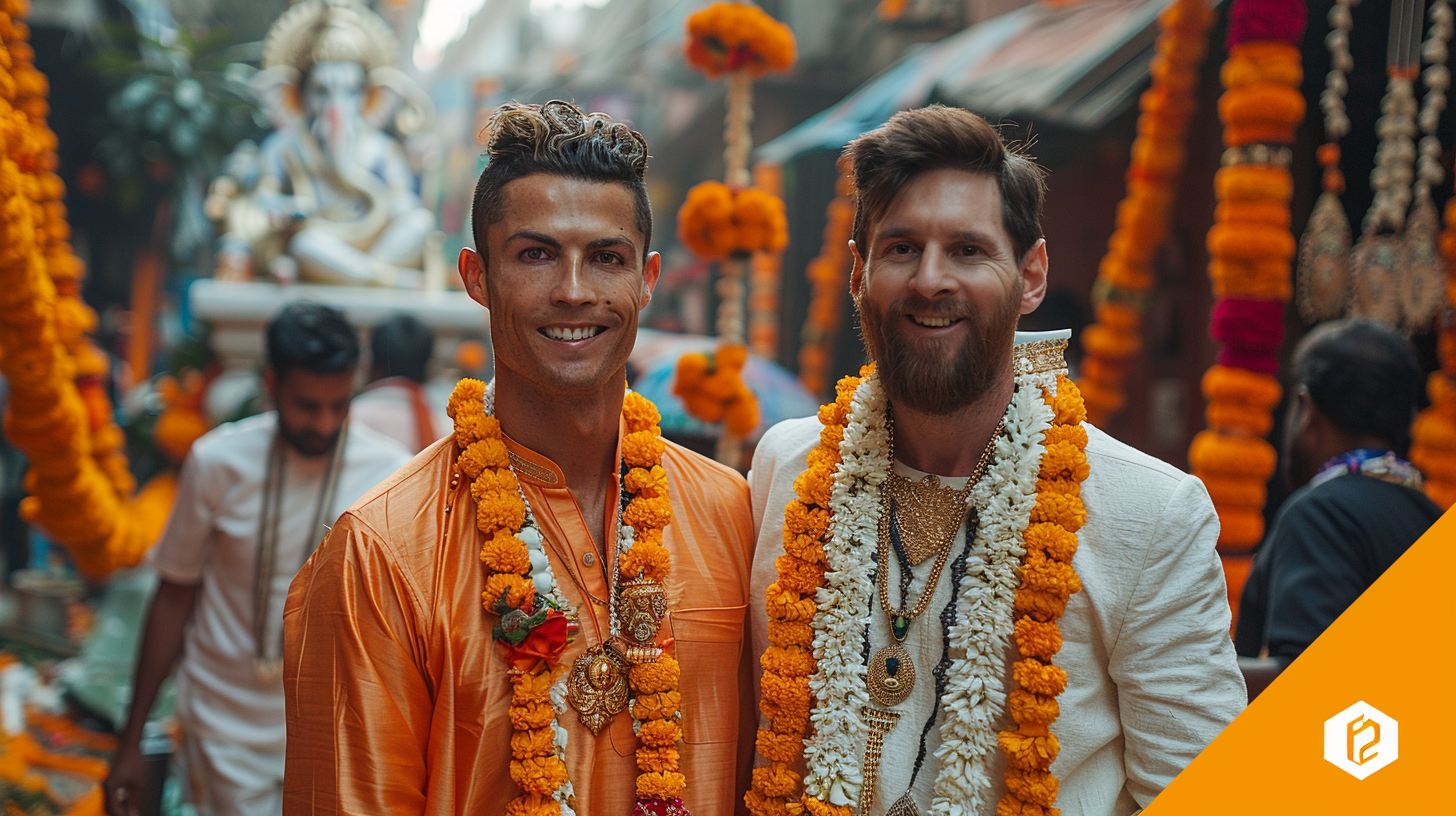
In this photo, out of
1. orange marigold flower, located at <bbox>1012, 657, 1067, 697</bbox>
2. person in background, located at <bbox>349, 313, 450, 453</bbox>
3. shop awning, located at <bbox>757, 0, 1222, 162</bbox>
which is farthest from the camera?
shop awning, located at <bbox>757, 0, 1222, 162</bbox>

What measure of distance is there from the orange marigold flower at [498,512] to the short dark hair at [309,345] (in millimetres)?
1783

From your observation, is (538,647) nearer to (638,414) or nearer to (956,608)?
(638,414)

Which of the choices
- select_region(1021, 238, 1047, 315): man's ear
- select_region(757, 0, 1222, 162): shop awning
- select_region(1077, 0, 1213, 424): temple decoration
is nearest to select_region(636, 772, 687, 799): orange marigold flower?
select_region(1021, 238, 1047, 315): man's ear

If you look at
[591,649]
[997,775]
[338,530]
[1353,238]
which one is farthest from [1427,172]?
[338,530]

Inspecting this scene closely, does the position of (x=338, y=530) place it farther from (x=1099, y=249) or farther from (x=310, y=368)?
(x=1099, y=249)

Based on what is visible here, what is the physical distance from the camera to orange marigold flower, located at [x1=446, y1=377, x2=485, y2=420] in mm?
2016

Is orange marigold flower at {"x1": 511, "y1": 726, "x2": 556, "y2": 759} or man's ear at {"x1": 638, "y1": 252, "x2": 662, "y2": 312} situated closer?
orange marigold flower at {"x1": 511, "y1": 726, "x2": 556, "y2": 759}

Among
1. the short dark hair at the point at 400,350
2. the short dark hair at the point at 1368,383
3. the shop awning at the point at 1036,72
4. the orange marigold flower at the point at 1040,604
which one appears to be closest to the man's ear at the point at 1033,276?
the orange marigold flower at the point at 1040,604

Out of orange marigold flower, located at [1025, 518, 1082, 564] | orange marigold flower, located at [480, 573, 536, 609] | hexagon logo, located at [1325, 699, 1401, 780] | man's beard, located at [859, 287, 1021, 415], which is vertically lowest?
hexagon logo, located at [1325, 699, 1401, 780]

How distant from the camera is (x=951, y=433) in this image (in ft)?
6.63

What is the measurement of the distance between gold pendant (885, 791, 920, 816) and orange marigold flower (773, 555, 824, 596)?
424 mm

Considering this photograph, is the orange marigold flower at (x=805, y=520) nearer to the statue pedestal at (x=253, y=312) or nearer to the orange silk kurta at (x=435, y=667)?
the orange silk kurta at (x=435, y=667)

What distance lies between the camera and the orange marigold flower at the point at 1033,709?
5.95ft

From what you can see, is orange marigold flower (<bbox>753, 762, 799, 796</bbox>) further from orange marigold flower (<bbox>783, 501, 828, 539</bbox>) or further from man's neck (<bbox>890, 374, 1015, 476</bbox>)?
man's neck (<bbox>890, 374, 1015, 476</bbox>)
